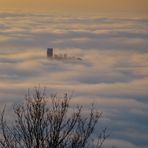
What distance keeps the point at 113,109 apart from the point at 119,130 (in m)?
24.4

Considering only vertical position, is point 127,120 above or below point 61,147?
below

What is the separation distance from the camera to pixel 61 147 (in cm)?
2058

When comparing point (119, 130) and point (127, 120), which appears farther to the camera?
point (127, 120)

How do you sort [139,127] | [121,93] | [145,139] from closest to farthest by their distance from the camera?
[145,139] → [139,127] → [121,93]

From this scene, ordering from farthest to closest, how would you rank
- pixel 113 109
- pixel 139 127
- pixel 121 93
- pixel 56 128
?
1. pixel 121 93
2. pixel 113 109
3. pixel 139 127
4. pixel 56 128

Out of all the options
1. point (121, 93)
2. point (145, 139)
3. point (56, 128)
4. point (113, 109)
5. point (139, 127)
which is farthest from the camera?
point (121, 93)

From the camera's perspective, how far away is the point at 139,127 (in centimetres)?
10300

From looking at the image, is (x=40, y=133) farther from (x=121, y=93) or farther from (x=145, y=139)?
(x=121, y=93)

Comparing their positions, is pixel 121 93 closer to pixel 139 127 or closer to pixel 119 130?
pixel 139 127

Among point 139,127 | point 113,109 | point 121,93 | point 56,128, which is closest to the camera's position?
point 56,128

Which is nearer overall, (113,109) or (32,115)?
(32,115)

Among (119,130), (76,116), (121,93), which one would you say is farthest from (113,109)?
(76,116)

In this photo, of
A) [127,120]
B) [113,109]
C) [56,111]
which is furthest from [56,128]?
[113,109]

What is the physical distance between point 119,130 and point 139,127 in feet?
50.7
